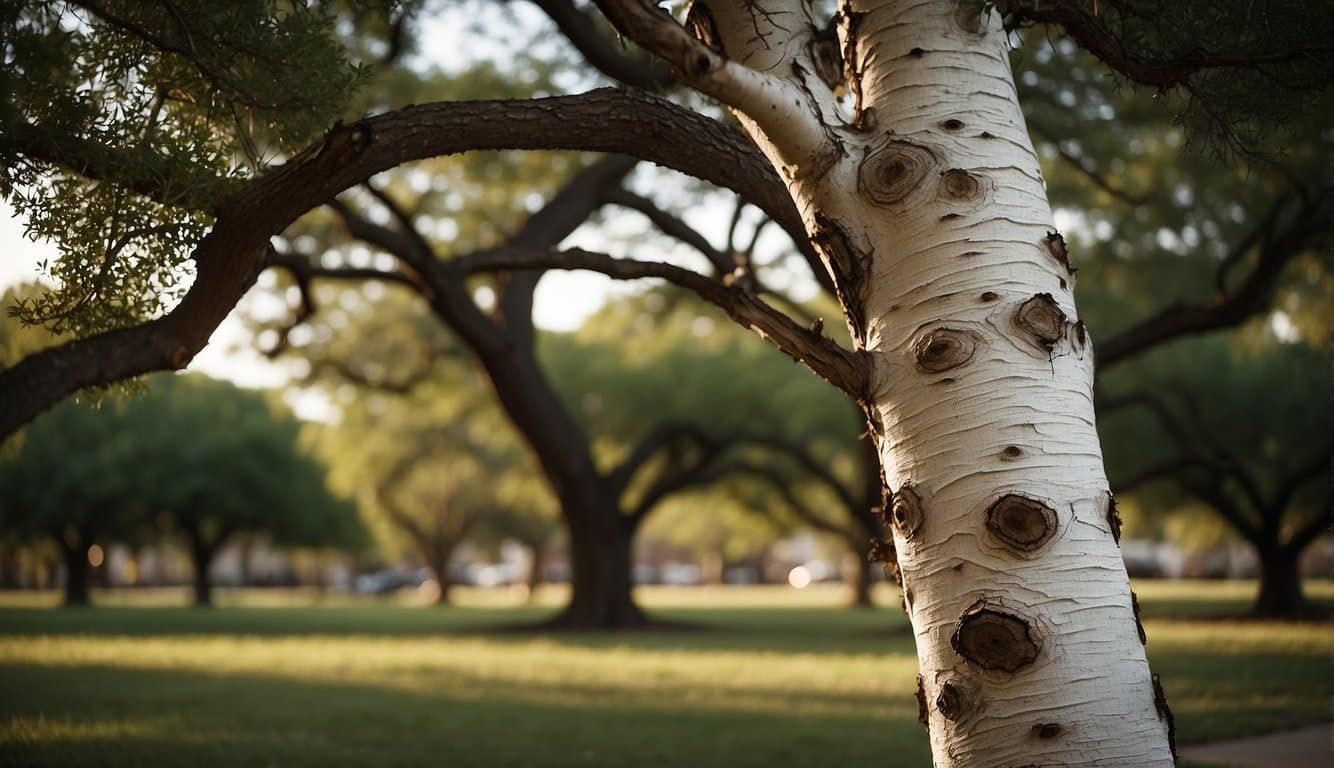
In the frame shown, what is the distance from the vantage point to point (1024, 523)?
3.34 m

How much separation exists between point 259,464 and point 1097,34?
41371 millimetres

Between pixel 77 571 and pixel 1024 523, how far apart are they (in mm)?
44883

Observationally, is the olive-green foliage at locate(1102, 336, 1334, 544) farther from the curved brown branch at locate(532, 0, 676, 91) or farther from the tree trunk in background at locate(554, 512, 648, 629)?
the curved brown branch at locate(532, 0, 676, 91)

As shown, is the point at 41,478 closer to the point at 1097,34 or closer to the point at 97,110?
the point at 97,110

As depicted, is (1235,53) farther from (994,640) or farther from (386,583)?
(386,583)

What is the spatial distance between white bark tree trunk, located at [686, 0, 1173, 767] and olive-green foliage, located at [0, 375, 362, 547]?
119ft

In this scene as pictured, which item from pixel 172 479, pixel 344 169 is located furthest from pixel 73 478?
pixel 344 169

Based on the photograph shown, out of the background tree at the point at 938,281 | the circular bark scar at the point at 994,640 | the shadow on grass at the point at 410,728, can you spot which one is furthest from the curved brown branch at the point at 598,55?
the shadow on grass at the point at 410,728

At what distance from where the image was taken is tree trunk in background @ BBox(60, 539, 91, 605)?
136 ft

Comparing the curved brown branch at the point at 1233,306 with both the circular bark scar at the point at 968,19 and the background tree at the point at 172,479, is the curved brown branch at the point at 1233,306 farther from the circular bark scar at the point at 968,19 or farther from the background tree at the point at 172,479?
the background tree at the point at 172,479

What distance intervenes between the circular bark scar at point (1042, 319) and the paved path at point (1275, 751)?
475 centimetres

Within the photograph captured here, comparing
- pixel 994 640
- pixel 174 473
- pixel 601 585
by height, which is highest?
pixel 174 473

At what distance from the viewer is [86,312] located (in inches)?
193

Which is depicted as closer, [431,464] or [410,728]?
[410,728]
